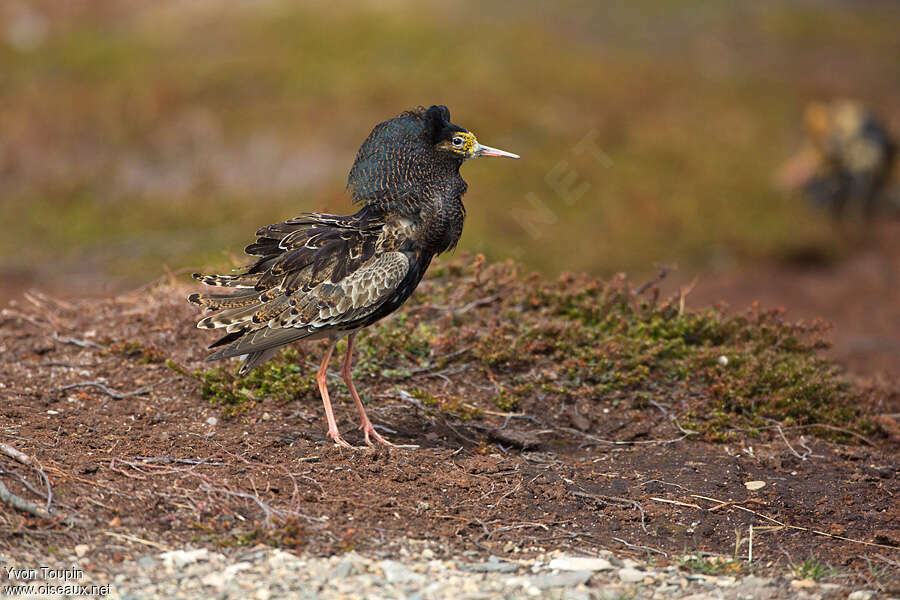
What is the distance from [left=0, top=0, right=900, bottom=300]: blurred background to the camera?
15.0m

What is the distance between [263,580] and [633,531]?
2.19 metres

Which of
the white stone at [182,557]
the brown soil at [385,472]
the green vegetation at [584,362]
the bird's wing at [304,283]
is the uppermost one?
the bird's wing at [304,283]

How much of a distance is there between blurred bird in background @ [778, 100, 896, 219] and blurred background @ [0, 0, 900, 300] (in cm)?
44

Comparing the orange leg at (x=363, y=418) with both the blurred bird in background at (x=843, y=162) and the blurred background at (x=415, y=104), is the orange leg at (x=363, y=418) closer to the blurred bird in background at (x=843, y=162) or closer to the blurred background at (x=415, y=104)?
the blurred background at (x=415, y=104)

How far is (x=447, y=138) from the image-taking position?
6469mm

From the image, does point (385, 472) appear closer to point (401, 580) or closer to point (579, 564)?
point (401, 580)

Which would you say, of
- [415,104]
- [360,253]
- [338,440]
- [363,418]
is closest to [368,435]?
[363,418]

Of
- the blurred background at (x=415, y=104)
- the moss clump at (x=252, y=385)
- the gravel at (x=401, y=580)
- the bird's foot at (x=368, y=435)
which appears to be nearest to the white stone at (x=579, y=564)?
the gravel at (x=401, y=580)

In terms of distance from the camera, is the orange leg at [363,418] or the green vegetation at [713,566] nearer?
the green vegetation at [713,566]

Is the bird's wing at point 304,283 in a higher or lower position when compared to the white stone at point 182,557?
higher

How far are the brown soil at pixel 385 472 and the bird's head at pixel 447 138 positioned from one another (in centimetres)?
194

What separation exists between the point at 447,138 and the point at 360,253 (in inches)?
38.6

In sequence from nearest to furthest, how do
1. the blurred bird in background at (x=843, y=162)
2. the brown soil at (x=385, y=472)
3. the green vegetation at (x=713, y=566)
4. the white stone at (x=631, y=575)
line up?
the white stone at (x=631, y=575), the green vegetation at (x=713, y=566), the brown soil at (x=385, y=472), the blurred bird in background at (x=843, y=162)

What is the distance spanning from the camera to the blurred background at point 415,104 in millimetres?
15016
